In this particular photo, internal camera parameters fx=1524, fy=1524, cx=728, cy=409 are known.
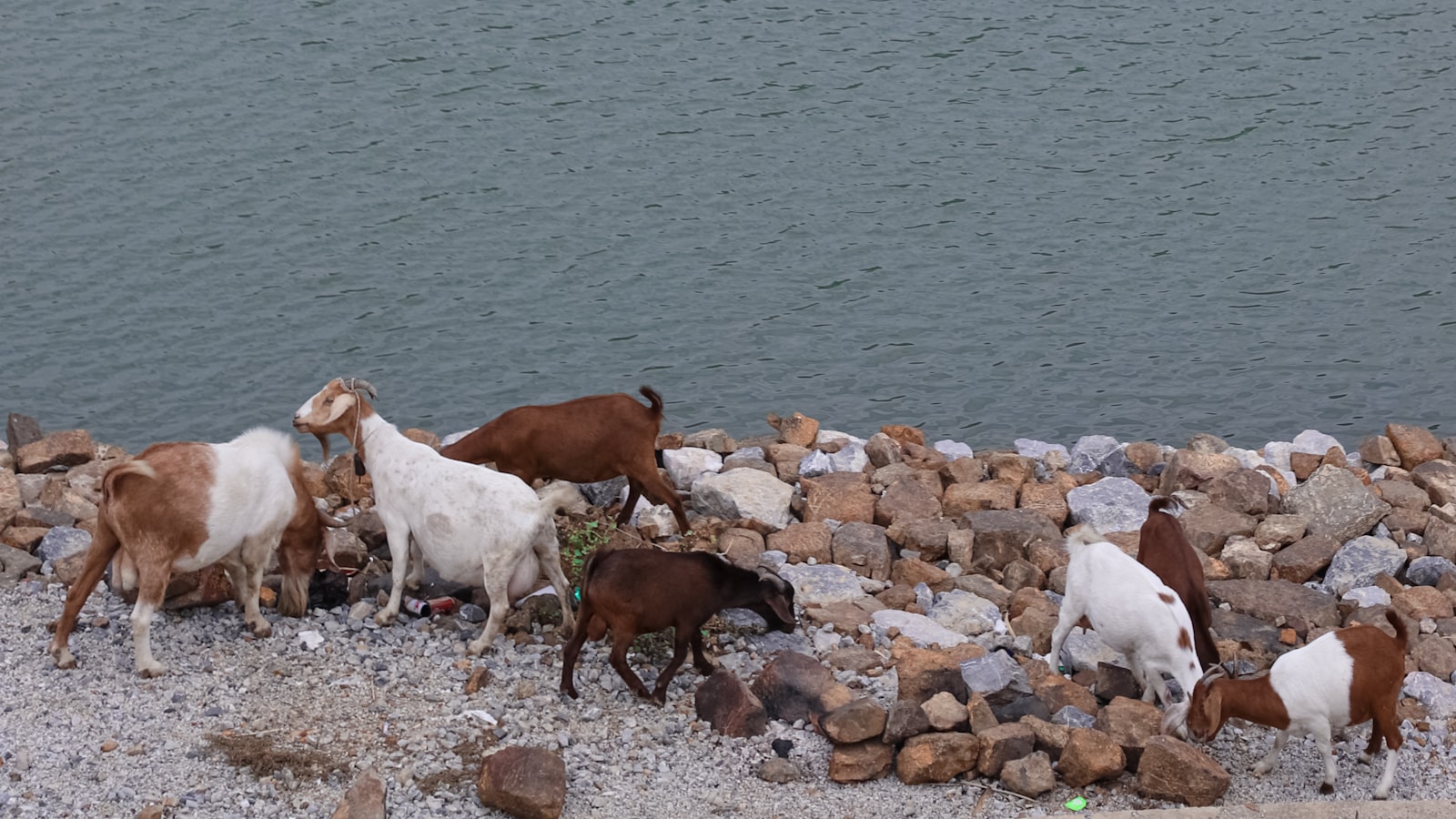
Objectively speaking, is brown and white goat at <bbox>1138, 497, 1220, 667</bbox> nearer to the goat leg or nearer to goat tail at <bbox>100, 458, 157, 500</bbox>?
the goat leg

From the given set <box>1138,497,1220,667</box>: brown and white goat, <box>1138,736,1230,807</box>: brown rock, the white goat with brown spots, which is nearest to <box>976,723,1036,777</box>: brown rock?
<box>1138,736,1230,807</box>: brown rock

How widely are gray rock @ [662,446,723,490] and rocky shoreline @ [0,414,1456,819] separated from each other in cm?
4

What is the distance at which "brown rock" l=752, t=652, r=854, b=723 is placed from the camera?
23.9 ft

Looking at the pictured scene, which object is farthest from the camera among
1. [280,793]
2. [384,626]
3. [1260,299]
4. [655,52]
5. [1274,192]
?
[655,52]

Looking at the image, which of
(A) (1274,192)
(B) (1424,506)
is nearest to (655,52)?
(A) (1274,192)

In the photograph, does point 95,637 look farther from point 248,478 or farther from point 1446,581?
point 1446,581

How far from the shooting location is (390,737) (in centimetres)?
702

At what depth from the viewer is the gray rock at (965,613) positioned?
852 cm

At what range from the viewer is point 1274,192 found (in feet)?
58.0

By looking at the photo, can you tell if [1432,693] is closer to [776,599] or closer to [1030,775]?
[1030,775]

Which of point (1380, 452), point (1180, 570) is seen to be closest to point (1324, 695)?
point (1180, 570)

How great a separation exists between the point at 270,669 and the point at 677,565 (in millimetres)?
2114

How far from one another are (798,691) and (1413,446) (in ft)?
24.8

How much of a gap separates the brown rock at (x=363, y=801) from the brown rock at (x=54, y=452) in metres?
5.80
